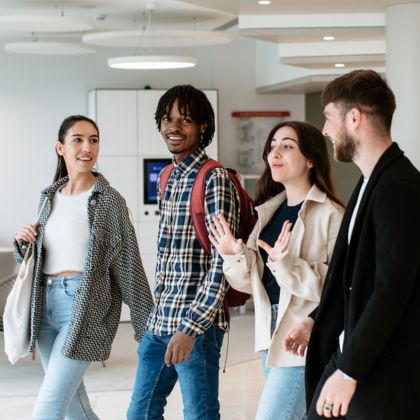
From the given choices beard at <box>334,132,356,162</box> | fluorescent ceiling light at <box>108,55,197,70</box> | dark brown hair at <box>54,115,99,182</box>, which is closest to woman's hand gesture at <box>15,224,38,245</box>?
dark brown hair at <box>54,115,99,182</box>

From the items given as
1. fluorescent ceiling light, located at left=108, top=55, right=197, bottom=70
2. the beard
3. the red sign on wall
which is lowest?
the beard

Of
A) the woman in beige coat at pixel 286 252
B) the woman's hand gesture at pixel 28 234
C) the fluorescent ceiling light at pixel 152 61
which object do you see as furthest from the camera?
the fluorescent ceiling light at pixel 152 61

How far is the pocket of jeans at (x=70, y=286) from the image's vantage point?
3887 millimetres

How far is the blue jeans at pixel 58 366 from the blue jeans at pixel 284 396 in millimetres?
921

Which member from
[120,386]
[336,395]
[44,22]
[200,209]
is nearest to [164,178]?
[200,209]

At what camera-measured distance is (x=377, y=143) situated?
254cm

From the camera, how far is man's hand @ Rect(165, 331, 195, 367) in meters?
3.23

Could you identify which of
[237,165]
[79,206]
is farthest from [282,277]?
[237,165]

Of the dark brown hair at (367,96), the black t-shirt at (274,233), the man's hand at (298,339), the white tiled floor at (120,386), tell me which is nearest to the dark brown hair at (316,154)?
the black t-shirt at (274,233)

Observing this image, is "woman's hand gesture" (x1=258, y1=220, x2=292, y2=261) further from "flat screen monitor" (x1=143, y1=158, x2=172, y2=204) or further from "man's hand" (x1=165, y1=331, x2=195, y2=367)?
"flat screen monitor" (x1=143, y1=158, x2=172, y2=204)

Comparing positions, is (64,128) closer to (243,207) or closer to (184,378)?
(243,207)

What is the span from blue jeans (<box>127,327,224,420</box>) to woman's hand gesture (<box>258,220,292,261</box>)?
1.40ft

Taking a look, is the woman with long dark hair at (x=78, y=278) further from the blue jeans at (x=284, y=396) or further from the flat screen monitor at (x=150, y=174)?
the flat screen monitor at (x=150, y=174)

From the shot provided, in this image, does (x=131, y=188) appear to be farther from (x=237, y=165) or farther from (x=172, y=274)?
(x=172, y=274)
